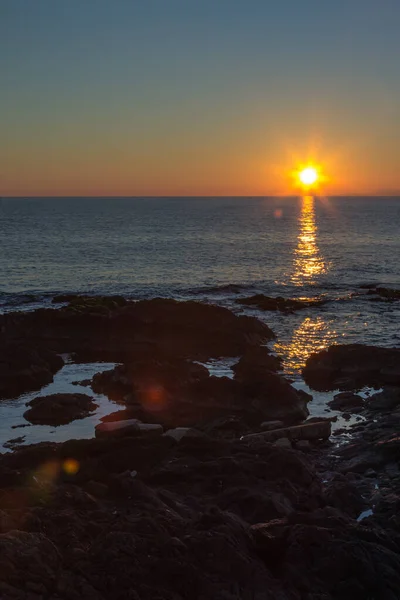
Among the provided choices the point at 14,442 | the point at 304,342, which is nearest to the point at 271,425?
the point at 14,442

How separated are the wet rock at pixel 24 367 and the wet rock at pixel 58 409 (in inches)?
122

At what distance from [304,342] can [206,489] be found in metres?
22.5

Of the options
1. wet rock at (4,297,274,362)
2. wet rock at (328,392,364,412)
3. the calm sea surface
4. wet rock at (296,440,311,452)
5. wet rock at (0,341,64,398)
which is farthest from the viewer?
the calm sea surface

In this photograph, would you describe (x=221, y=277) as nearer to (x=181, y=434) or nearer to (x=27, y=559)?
(x=181, y=434)

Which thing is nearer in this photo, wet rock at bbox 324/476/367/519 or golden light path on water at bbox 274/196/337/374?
wet rock at bbox 324/476/367/519

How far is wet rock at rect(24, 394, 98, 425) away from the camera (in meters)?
23.9

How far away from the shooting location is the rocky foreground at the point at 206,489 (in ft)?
39.0

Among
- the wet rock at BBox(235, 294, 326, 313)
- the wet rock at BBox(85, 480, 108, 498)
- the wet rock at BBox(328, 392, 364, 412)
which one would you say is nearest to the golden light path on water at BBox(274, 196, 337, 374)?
the wet rock at BBox(235, 294, 326, 313)

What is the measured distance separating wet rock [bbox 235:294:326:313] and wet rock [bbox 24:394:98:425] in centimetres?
2501

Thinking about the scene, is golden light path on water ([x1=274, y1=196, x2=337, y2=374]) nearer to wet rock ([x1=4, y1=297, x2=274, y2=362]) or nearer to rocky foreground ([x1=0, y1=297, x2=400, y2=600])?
→ wet rock ([x1=4, y1=297, x2=274, y2=362])

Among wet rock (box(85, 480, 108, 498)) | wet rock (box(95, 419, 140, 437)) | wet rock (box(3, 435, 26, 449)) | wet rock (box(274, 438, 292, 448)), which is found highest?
wet rock (box(85, 480, 108, 498))

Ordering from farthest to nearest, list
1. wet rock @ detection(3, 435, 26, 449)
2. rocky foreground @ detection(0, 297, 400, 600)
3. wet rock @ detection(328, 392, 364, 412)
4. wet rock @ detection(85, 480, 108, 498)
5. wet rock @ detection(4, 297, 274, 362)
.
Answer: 1. wet rock @ detection(4, 297, 274, 362)
2. wet rock @ detection(328, 392, 364, 412)
3. wet rock @ detection(3, 435, 26, 449)
4. wet rock @ detection(85, 480, 108, 498)
5. rocky foreground @ detection(0, 297, 400, 600)

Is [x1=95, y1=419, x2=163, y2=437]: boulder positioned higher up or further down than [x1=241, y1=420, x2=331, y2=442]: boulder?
higher up

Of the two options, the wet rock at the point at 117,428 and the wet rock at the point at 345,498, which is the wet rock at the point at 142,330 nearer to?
the wet rock at the point at 117,428
